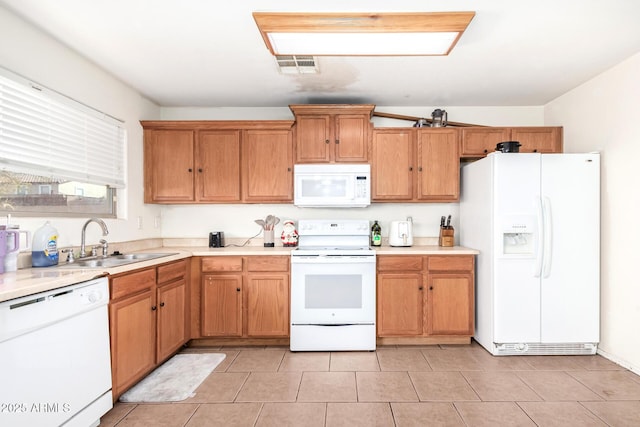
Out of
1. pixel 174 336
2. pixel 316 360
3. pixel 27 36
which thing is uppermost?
pixel 27 36

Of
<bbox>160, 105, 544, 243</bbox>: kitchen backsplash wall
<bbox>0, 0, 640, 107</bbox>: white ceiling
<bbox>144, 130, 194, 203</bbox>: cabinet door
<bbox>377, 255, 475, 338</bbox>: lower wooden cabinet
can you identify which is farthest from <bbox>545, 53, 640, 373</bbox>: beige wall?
<bbox>144, 130, 194, 203</bbox>: cabinet door

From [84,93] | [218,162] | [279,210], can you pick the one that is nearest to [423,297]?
[279,210]

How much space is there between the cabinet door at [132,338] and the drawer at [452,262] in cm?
241

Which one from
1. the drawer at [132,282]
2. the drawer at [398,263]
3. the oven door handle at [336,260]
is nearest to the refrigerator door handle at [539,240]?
the drawer at [398,263]

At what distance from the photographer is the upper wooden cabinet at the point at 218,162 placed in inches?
145

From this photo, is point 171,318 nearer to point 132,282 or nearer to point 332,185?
point 132,282

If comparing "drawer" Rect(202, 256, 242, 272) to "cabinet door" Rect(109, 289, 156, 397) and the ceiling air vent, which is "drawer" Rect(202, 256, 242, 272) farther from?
the ceiling air vent

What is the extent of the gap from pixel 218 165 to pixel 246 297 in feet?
4.50

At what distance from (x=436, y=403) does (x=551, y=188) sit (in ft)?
6.74

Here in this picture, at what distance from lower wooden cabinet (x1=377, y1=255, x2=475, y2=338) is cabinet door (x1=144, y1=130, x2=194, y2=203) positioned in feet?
6.95

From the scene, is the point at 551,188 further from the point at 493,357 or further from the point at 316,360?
the point at 316,360

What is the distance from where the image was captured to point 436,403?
7.68 feet

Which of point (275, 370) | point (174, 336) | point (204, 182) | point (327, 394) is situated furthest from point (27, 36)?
point (327, 394)

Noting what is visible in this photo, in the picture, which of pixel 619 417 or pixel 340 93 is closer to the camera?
pixel 619 417
